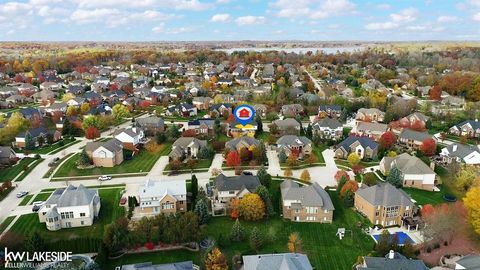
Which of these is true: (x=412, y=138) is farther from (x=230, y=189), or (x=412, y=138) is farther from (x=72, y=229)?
(x=72, y=229)

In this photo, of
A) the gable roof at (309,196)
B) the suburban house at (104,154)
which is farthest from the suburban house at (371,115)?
the suburban house at (104,154)

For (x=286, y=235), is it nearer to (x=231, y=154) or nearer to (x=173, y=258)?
(x=173, y=258)

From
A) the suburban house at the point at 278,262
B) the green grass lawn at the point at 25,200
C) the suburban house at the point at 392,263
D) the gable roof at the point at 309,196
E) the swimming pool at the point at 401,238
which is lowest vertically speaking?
the swimming pool at the point at 401,238

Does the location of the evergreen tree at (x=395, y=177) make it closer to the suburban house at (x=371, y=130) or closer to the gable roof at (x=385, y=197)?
the gable roof at (x=385, y=197)

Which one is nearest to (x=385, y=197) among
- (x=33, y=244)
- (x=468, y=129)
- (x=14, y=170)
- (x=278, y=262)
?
(x=278, y=262)

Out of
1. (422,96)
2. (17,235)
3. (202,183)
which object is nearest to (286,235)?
(202,183)

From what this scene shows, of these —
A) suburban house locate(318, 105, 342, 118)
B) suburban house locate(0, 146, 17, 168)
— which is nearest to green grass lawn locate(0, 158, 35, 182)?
suburban house locate(0, 146, 17, 168)

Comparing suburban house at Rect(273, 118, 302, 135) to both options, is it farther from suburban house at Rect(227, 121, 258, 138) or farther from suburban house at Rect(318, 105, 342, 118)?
suburban house at Rect(318, 105, 342, 118)
